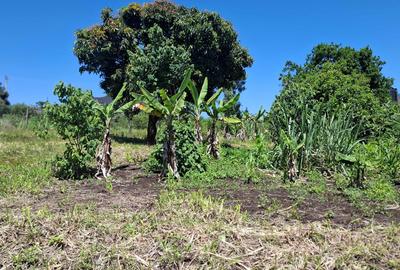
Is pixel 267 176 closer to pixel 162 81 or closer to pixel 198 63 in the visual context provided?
pixel 162 81

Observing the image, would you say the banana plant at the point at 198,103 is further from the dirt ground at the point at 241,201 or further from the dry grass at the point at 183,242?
the dry grass at the point at 183,242

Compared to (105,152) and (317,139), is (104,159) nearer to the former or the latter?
(105,152)

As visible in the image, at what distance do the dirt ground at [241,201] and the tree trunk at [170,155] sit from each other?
570mm

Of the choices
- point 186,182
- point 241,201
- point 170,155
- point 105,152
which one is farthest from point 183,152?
point 241,201

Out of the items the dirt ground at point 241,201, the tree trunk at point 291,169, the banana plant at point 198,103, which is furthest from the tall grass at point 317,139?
the banana plant at point 198,103

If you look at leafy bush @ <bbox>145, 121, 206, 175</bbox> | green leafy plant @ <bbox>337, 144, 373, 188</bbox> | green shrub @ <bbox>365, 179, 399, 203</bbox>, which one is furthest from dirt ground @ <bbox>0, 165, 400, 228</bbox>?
leafy bush @ <bbox>145, 121, 206, 175</bbox>

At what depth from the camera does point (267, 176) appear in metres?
8.47

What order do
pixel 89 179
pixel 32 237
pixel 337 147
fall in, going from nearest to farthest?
pixel 32 237 < pixel 89 179 < pixel 337 147

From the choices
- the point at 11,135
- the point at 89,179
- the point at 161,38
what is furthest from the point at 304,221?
the point at 11,135

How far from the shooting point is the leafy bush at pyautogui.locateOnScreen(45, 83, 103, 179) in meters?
8.16

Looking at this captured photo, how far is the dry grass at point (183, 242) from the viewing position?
4.25 m

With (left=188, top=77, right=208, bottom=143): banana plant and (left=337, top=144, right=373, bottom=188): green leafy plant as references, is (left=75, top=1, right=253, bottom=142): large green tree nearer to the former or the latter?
(left=188, top=77, right=208, bottom=143): banana plant

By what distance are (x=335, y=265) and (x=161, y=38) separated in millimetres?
12908

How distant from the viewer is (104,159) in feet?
28.0
